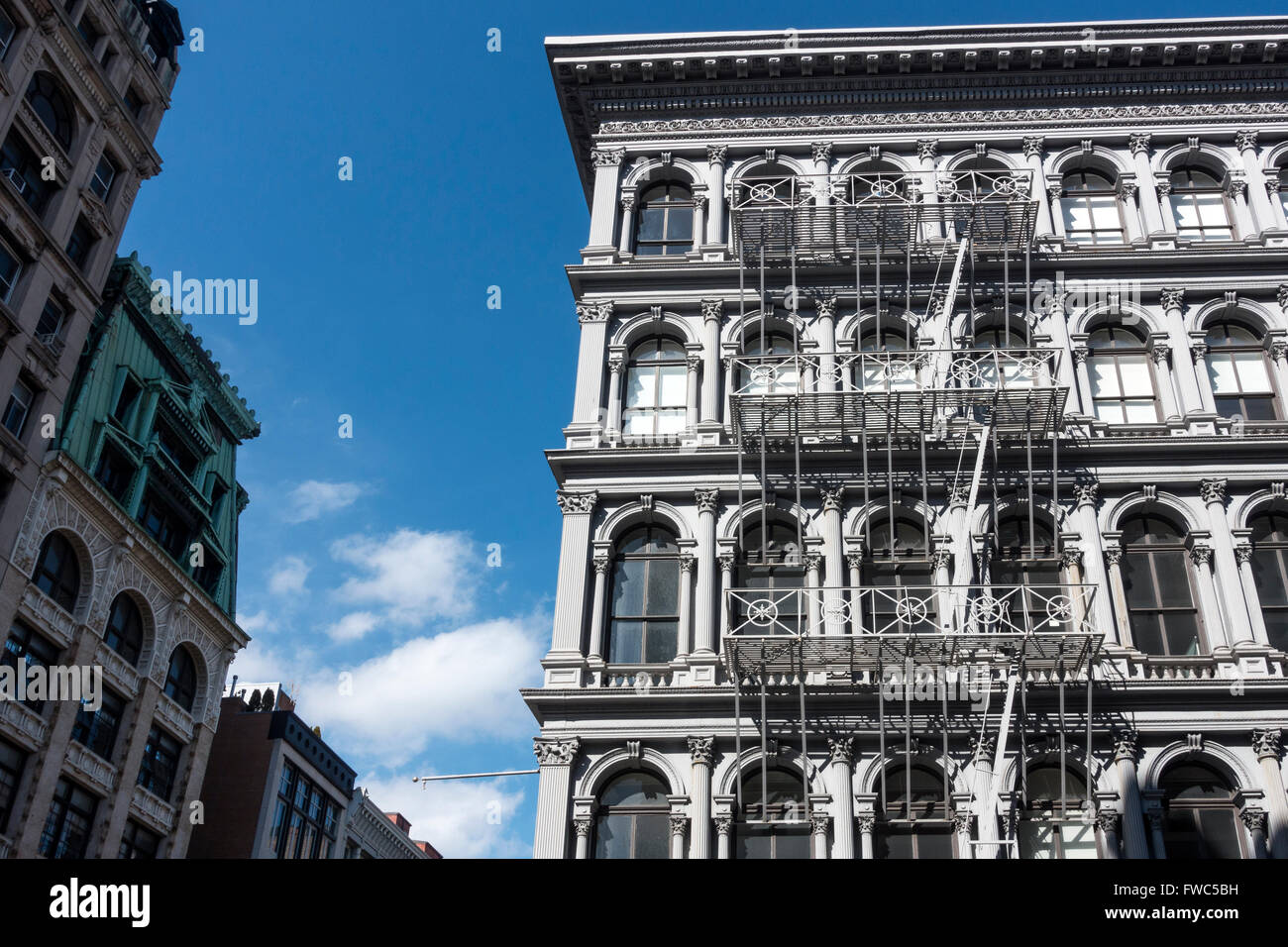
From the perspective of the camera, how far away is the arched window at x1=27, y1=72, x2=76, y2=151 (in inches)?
1572

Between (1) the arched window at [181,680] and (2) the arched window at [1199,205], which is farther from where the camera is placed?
(1) the arched window at [181,680]

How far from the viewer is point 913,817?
21172 mm

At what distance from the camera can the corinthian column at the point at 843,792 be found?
20734mm

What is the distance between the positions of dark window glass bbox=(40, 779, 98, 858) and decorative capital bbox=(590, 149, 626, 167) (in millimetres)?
25616

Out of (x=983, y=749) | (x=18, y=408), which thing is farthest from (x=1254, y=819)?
(x=18, y=408)

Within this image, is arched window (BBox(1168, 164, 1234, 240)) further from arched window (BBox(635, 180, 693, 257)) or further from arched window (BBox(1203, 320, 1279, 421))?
arched window (BBox(635, 180, 693, 257))

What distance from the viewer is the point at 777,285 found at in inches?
1079

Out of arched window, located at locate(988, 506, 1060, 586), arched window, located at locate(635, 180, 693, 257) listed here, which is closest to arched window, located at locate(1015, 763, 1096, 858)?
arched window, located at locate(988, 506, 1060, 586)

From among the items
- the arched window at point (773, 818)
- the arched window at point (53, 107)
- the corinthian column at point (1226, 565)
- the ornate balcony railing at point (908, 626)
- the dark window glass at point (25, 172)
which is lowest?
the arched window at point (773, 818)

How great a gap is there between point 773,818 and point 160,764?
31.4 metres

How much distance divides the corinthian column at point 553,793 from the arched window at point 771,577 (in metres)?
3.80

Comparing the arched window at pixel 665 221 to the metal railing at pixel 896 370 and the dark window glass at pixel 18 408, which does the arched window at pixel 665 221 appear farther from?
the dark window glass at pixel 18 408

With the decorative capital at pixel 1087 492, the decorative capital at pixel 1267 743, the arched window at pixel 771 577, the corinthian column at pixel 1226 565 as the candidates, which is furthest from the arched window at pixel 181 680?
the decorative capital at pixel 1267 743
